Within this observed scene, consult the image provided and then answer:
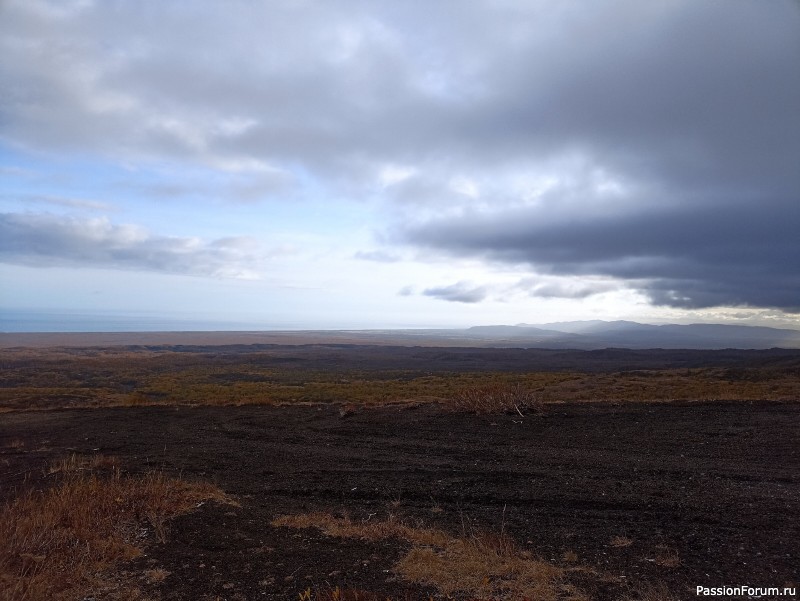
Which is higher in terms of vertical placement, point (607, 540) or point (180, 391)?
point (607, 540)

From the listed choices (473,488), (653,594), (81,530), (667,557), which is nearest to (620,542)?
(667,557)

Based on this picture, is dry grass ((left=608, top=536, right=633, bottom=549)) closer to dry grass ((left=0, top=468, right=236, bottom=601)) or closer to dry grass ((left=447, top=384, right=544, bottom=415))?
dry grass ((left=0, top=468, right=236, bottom=601))

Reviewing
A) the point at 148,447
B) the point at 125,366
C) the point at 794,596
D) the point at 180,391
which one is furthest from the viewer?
the point at 125,366

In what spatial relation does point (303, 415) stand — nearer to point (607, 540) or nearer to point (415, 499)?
point (415, 499)

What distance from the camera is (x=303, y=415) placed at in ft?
53.8

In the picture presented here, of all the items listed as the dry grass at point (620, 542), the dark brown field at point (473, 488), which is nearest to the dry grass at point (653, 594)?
the dark brown field at point (473, 488)

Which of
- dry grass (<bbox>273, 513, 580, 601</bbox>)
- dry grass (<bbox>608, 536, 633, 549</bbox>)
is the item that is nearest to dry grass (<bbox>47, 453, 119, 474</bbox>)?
dry grass (<bbox>273, 513, 580, 601</bbox>)

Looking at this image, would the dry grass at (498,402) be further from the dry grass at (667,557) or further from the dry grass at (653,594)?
the dry grass at (653,594)

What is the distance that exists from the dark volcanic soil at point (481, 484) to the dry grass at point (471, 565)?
0.73 feet

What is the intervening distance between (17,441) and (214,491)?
27.2 feet

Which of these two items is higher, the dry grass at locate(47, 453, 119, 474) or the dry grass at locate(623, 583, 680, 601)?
the dry grass at locate(623, 583, 680, 601)

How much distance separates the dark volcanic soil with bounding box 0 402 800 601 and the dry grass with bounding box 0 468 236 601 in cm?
43

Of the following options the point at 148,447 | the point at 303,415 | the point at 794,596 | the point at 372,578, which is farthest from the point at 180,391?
the point at 794,596

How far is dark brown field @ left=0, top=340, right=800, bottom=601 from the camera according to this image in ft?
16.6
